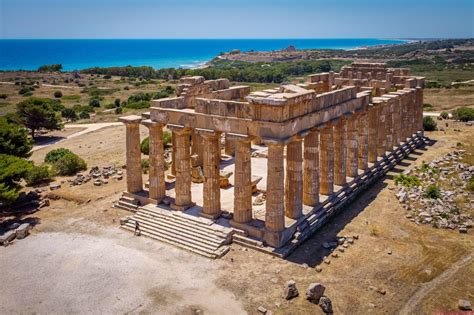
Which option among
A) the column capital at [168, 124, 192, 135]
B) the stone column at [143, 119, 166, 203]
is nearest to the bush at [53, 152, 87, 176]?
the stone column at [143, 119, 166, 203]

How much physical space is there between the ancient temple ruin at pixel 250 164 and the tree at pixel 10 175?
5886 millimetres

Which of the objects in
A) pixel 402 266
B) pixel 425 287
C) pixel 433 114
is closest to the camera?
pixel 425 287

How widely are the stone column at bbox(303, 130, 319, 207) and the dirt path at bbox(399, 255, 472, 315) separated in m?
6.93

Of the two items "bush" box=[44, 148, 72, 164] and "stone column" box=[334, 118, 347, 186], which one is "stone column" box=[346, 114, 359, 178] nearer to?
"stone column" box=[334, 118, 347, 186]

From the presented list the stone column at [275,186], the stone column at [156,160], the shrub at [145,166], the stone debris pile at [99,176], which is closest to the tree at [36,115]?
the stone debris pile at [99,176]

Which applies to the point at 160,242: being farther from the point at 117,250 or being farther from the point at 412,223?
the point at 412,223

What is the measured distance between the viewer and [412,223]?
77.3 ft

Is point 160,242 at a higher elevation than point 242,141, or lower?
lower

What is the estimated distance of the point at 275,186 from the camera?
65.3ft

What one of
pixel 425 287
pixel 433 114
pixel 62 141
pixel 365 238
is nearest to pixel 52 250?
pixel 365 238

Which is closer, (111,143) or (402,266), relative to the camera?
(402,266)

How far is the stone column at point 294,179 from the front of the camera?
2095 cm

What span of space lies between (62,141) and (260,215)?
30.4 m

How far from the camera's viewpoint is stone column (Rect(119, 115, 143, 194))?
24.7 m
